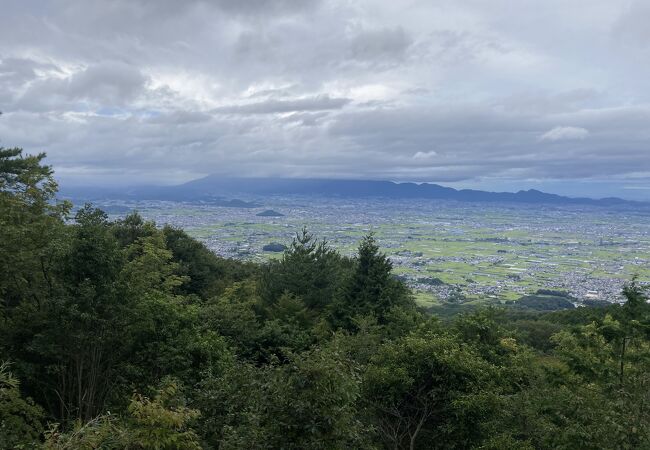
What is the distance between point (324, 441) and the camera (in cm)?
691

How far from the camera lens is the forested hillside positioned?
7059 millimetres

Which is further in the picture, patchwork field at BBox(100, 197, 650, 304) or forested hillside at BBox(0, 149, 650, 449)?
patchwork field at BBox(100, 197, 650, 304)

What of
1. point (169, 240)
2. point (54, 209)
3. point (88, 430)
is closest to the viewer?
point (88, 430)

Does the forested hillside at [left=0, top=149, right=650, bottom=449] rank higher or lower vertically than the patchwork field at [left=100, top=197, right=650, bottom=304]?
higher

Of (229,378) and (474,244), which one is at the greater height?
(229,378)

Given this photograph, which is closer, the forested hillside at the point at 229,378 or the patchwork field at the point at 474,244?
the forested hillside at the point at 229,378

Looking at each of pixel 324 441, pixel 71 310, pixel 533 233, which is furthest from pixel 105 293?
pixel 533 233

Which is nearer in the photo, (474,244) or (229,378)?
(229,378)

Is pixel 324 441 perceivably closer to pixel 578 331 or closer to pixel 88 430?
pixel 88 430

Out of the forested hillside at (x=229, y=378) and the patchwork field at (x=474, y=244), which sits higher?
the forested hillside at (x=229, y=378)

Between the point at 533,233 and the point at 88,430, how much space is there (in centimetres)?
14914

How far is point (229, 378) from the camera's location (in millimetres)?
9984

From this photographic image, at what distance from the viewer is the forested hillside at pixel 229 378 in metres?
7.06

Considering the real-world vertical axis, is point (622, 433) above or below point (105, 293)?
below
